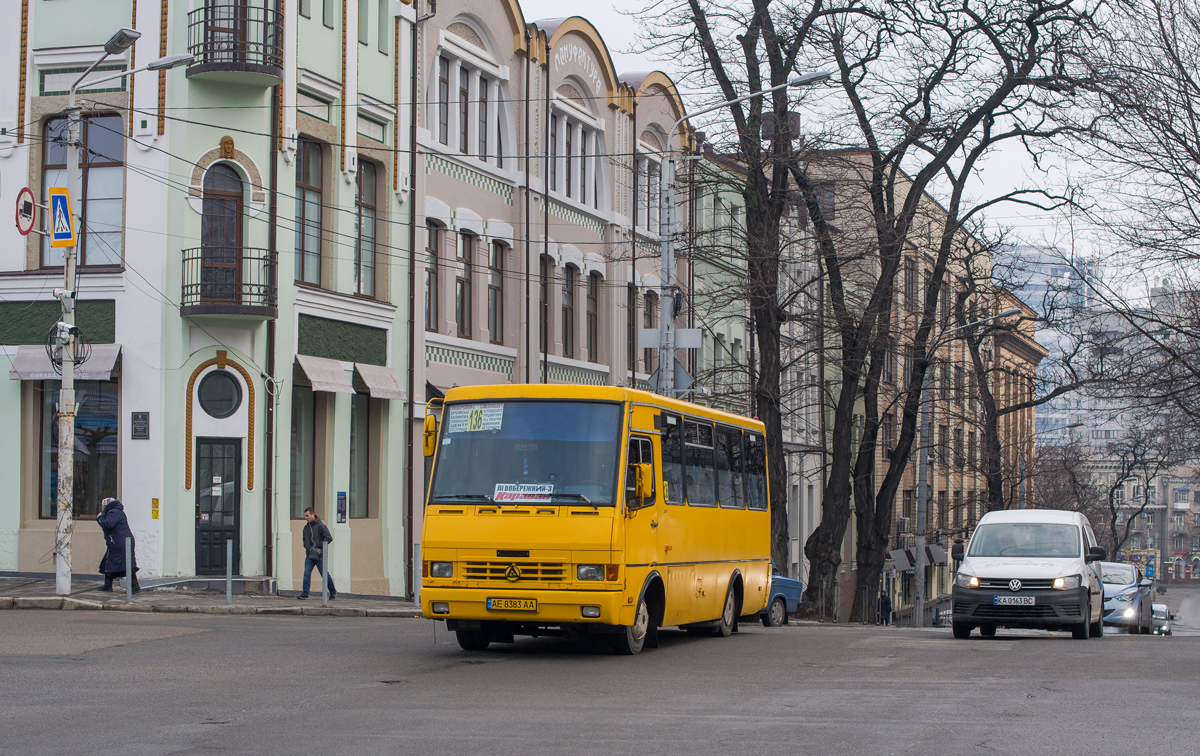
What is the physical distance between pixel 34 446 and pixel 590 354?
17480 millimetres

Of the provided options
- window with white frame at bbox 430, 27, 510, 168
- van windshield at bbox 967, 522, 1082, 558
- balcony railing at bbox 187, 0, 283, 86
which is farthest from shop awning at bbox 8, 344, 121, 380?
van windshield at bbox 967, 522, 1082, 558

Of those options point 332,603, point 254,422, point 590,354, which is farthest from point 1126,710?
point 590,354

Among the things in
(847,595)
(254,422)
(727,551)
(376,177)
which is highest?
(376,177)

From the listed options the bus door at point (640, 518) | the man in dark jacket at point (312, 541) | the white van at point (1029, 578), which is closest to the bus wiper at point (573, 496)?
the bus door at point (640, 518)

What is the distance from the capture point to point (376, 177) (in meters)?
30.2

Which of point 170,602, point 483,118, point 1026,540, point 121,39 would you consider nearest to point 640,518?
point 1026,540

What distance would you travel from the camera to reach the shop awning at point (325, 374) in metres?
27.0

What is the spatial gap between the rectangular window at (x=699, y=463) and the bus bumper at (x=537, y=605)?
9.40ft

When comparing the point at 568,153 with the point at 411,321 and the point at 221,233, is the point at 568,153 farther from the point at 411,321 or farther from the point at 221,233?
the point at 221,233

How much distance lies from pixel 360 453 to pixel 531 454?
15.7 metres

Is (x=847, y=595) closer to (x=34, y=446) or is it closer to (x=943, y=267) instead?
(x=943, y=267)

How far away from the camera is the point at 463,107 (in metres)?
33.2

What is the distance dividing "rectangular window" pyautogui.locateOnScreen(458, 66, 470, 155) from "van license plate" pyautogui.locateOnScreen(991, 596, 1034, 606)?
1744 centimetres

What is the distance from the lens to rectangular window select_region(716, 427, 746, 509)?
18375 millimetres
